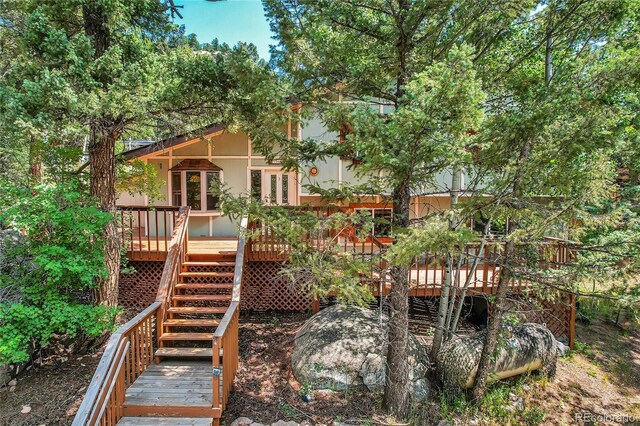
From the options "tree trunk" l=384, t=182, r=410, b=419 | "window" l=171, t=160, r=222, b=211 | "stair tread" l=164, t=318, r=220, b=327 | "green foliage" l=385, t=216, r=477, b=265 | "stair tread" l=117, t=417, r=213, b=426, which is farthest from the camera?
"window" l=171, t=160, r=222, b=211

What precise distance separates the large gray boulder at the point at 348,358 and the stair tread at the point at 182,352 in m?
1.47

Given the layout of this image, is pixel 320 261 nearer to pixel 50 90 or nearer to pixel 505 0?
pixel 505 0

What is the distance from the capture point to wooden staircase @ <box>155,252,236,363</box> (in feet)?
18.2

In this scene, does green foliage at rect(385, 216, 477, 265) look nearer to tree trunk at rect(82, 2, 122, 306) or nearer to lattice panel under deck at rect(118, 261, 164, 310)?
tree trunk at rect(82, 2, 122, 306)

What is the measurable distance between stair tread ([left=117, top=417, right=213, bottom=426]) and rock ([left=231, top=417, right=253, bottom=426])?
38cm

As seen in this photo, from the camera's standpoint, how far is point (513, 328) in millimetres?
6066

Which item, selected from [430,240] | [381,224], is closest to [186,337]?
[381,224]

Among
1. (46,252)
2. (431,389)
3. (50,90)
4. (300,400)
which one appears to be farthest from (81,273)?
(431,389)

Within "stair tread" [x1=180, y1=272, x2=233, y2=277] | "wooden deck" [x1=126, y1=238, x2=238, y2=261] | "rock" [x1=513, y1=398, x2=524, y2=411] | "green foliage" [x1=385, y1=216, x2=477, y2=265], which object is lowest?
"rock" [x1=513, y1=398, x2=524, y2=411]

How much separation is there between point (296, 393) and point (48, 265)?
4.19 metres

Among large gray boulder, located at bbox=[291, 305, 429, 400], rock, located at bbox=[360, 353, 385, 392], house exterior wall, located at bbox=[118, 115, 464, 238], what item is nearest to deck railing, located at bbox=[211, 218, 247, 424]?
large gray boulder, located at bbox=[291, 305, 429, 400]

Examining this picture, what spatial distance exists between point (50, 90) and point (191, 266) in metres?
4.01

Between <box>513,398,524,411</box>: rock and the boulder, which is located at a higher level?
the boulder

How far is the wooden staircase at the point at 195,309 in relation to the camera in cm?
556
